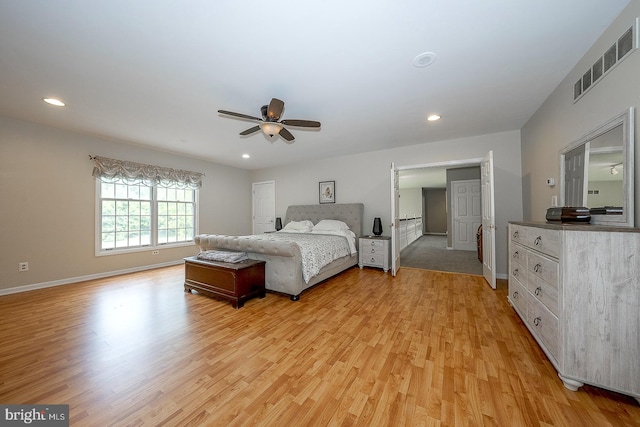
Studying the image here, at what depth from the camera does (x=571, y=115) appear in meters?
2.28

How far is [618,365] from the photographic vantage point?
1341 mm

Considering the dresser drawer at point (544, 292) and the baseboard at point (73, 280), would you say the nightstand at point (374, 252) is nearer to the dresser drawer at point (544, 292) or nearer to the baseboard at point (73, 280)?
the dresser drawer at point (544, 292)

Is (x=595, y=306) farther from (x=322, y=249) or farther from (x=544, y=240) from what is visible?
(x=322, y=249)

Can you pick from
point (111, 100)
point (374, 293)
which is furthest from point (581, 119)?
point (111, 100)

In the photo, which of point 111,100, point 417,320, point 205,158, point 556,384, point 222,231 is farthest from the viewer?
point 222,231

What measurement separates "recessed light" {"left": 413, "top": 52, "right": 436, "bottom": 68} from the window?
210 inches

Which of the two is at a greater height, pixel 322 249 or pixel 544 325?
pixel 322 249

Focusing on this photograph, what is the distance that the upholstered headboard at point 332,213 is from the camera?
505 centimetres

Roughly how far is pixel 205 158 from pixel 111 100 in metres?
2.85

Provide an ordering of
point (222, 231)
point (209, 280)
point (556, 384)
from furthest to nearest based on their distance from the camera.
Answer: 1. point (222, 231)
2. point (209, 280)
3. point (556, 384)

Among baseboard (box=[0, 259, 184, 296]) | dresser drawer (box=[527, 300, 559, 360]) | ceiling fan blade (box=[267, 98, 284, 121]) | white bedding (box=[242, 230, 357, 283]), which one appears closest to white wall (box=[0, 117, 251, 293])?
baseboard (box=[0, 259, 184, 296])

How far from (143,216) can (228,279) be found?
3291 mm

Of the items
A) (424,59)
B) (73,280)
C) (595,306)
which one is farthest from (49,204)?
(595,306)

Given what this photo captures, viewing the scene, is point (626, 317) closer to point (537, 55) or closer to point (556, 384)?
point (556, 384)
